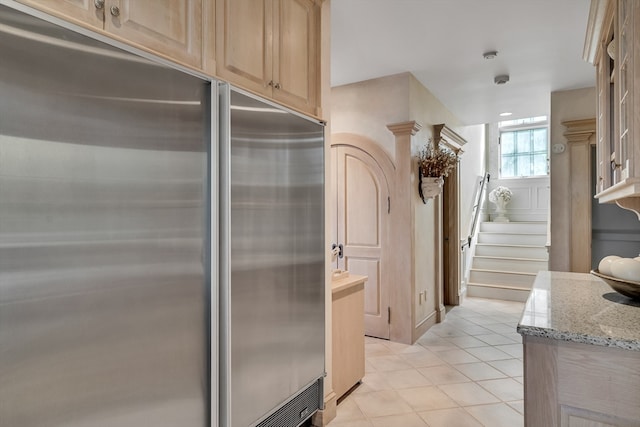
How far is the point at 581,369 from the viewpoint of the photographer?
126cm

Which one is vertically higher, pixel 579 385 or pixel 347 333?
pixel 579 385

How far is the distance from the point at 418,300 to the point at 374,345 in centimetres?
67

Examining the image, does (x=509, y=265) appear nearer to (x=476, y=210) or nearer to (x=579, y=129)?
(x=476, y=210)

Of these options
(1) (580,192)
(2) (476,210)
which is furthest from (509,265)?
(1) (580,192)

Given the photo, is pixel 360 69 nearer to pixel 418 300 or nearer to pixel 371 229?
pixel 371 229

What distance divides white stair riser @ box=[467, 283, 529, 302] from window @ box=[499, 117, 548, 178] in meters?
3.95

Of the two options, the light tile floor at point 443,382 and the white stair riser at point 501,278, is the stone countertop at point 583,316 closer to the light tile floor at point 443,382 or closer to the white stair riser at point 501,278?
the light tile floor at point 443,382

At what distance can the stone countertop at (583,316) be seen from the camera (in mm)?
1231

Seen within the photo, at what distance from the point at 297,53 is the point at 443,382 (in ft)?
8.49

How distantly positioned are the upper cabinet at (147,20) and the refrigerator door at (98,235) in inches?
2.9

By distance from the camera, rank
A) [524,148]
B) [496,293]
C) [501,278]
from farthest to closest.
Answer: [524,148] → [501,278] → [496,293]

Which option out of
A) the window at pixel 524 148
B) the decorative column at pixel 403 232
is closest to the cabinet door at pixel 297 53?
the decorative column at pixel 403 232

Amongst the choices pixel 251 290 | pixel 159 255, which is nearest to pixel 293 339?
pixel 251 290

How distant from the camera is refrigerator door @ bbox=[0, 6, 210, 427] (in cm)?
94
